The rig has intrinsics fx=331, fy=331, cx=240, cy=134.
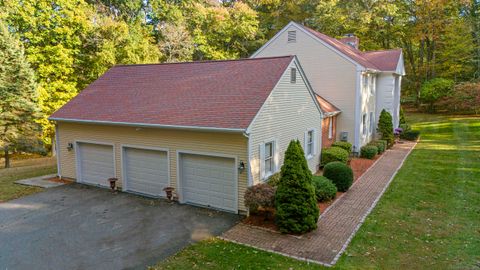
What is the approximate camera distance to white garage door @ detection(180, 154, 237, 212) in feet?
38.1

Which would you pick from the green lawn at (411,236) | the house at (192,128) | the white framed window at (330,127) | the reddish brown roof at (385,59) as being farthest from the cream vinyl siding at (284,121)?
the reddish brown roof at (385,59)

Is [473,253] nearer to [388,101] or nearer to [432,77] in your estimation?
[388,101]

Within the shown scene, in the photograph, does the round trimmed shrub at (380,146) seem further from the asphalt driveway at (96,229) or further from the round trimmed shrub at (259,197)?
the asphalt driveway at (96,229)

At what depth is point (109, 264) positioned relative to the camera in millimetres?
8125

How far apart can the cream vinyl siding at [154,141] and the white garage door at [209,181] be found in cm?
32

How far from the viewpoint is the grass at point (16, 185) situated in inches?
544

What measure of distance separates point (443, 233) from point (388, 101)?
16.9m

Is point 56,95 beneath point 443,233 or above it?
above

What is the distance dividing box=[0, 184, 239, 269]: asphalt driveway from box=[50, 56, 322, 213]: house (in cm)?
106

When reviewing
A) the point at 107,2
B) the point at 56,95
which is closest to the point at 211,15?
the point at 107,2

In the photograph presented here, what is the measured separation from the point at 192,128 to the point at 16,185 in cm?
970

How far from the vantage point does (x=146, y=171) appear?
13.6 meters

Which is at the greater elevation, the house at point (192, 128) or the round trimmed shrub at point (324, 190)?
the house at point (192, 128)

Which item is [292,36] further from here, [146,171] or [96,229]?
[96,229]
